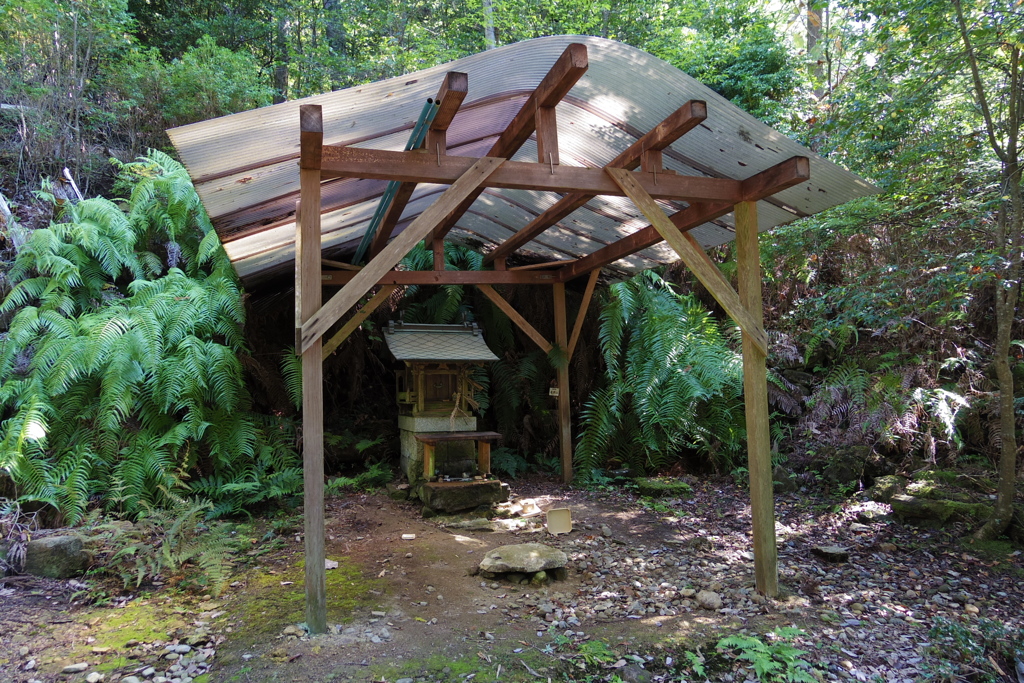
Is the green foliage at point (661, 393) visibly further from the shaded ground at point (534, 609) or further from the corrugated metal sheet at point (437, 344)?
the shaded ground at point (534, 609)

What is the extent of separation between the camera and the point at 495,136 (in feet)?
14.0

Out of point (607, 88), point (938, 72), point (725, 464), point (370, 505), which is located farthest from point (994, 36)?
point (370, 505)

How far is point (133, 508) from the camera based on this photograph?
480 centimetres

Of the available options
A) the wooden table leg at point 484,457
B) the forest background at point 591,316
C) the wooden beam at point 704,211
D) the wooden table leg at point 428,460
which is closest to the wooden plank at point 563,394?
the forest background at point 591,316

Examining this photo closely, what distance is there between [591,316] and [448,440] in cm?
296

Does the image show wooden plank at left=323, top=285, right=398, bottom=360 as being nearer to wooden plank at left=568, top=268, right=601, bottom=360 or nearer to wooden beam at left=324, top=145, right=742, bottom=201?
wooden plank at left=568, top=268, right=601, bottom=360

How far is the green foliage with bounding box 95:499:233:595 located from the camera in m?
3.85

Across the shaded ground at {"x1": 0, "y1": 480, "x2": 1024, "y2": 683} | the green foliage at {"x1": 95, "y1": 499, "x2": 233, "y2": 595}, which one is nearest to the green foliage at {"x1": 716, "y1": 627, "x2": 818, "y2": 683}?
the shaded ground at {"x1": 0, "y1": 480, "x2": 1024, "y2": 683}

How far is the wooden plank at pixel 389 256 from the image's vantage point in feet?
10.2

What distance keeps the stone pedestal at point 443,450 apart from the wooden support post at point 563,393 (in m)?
1.20

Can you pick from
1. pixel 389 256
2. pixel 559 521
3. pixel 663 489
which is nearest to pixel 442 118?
pixel 389 256

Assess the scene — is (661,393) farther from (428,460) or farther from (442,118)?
(442,118)

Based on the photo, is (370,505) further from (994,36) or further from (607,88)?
(994,36)

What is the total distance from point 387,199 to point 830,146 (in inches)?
167
